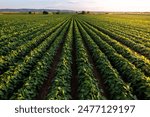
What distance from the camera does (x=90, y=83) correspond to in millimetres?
10750

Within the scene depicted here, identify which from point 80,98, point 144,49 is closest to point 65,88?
point 80,98

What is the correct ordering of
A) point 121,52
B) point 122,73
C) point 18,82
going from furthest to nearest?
point 121,52, point 122,73, point 18,82

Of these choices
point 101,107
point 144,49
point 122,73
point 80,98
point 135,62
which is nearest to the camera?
point 101,107

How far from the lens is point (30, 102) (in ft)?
29.1

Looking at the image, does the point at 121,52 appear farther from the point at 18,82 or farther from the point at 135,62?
the point at 18,82

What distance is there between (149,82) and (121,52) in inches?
299

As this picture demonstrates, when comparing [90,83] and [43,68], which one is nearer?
[90,83]

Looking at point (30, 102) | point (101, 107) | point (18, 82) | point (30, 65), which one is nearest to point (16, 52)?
point (30, 65)

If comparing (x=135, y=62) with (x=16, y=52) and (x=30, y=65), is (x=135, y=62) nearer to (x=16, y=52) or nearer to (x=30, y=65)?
(x=30, y=65)

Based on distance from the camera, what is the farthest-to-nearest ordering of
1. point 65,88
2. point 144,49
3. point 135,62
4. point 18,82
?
point 144,49 < point 135,62 < point 18,82 < point 65,88

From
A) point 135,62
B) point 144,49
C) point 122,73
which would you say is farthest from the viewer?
point 144,49

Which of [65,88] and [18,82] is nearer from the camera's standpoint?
[65,88]

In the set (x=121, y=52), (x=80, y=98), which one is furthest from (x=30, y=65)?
(x=121, y=52)

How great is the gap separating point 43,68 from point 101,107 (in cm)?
587
